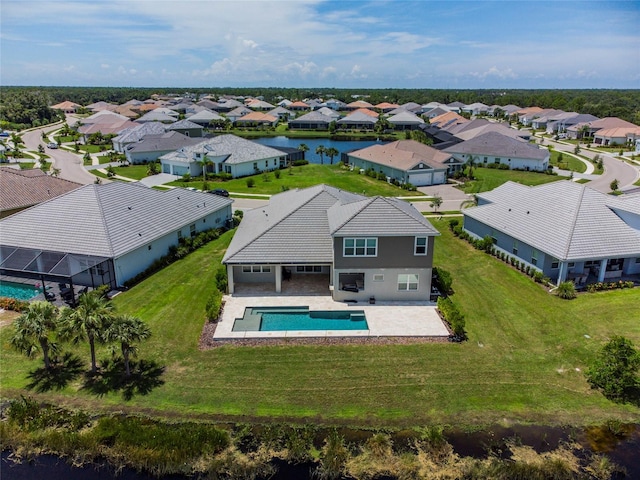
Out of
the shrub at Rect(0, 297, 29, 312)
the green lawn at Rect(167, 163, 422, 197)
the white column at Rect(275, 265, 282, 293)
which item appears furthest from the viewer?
the green lawn at Rect(167, 163, 422, 197)

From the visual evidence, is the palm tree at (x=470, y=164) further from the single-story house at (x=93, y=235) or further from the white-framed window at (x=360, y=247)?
the single-story house at (x=93, y=235)

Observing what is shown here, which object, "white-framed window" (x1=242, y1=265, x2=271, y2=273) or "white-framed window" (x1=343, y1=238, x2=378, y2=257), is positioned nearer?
"white-framed window" (x1=343, y1=238, x2=378, y2=257)

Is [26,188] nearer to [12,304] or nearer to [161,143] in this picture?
[12,304]

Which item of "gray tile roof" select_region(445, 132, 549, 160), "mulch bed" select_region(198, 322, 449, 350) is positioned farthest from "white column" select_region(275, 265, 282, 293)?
"gray tile roof" select_region(445, 132, 549, 160)

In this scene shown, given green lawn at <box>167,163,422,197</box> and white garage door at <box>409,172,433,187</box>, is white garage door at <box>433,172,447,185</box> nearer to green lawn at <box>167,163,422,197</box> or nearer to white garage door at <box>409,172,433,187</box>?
white garage door at <box>409,172,433,187</box>

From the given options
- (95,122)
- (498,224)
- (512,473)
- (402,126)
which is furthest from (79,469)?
(402,126)

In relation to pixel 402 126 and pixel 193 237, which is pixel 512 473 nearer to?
pixel 193 237
